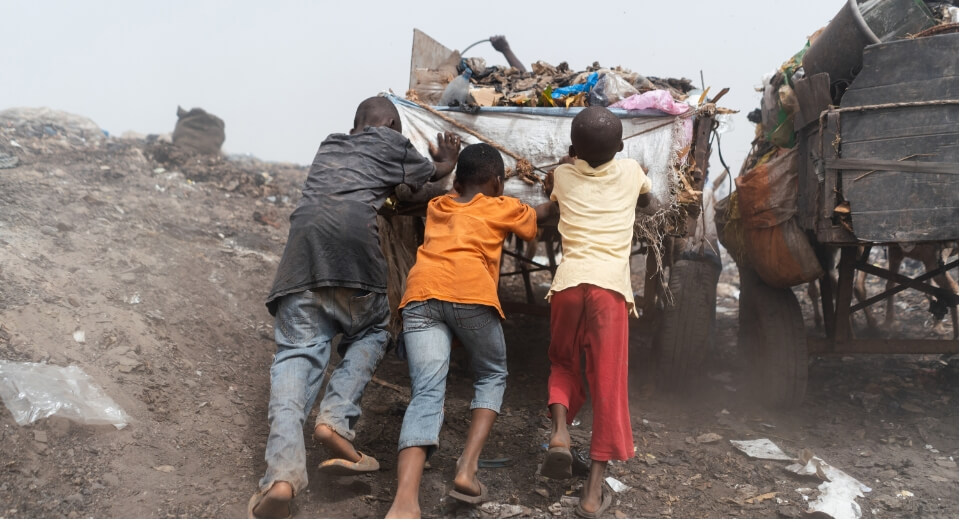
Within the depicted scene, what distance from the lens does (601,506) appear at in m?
2.80

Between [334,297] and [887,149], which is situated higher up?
[887,149]

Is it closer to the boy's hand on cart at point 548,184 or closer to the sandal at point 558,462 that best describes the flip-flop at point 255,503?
the sandal at point 558,462

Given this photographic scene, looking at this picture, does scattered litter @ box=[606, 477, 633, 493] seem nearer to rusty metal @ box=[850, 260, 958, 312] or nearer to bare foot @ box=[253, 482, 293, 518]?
bare foot @ box=[253, 482, 293, 518]

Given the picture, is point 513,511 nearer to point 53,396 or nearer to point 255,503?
point 255,503

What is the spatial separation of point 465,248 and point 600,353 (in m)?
0.71

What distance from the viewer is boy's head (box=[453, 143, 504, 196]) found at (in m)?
3.16

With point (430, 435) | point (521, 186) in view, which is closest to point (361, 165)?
point (521, 186)

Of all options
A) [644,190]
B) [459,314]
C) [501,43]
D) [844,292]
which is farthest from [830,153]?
[501,43]

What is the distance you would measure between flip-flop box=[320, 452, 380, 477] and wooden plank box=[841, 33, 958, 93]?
2.88 meters

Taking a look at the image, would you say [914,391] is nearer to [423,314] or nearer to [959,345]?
[959,345]

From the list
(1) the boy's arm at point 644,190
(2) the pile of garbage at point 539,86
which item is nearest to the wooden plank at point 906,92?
(2) the pile of garbage at point 539,86

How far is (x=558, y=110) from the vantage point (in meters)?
3.71

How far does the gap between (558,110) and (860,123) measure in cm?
147

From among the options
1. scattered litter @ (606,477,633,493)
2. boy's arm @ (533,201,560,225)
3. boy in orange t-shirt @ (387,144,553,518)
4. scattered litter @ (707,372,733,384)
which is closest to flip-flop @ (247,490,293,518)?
boy in orange t-shirt @ (387,144,553,518)
